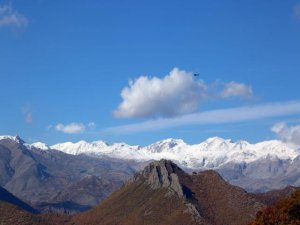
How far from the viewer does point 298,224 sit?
416 feet

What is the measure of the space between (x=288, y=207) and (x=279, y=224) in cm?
649

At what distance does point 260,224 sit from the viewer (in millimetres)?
134750

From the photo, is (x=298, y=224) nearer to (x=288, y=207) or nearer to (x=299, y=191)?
(x=288, y=207)

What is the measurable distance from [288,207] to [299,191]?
46.1 ft

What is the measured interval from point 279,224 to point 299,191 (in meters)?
20.3

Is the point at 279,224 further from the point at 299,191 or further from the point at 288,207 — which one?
the point at 299,191

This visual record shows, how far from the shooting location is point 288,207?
135 m

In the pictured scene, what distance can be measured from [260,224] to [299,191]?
1800 cm

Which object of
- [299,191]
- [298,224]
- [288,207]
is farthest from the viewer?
[299,191]

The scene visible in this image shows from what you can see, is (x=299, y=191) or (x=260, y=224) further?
(x=299, y=191)

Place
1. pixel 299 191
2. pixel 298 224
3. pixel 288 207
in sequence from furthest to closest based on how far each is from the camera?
pixel 299 191, pixel 288 207, pixel 298 224

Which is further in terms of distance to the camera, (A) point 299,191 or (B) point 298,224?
(A) point 299,191

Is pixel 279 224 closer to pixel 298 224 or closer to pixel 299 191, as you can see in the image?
pixel 298 224

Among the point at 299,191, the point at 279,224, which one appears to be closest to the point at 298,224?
the point at 279,224
